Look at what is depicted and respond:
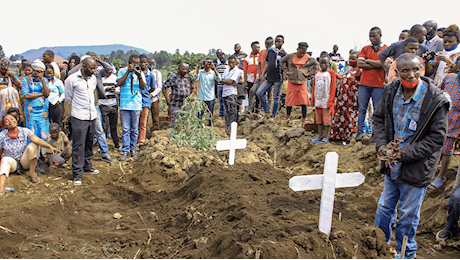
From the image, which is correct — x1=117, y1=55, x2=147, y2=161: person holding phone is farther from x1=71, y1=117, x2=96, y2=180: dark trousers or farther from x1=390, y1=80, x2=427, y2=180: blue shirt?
x1=390, y1=80, x2=427, y2=180: blue shirt

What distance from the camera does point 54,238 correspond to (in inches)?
141

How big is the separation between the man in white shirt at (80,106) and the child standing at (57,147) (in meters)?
0.88

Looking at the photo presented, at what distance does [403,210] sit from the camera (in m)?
3.04

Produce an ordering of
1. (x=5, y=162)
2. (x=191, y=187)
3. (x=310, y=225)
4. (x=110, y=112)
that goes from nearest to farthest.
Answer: (x=310, y=225)
(x=191, y=187)
(x=5, y=162)
(x=110, y=112)

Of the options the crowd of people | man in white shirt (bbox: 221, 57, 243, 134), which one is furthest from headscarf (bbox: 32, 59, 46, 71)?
man in white shirt (bbox: 221, 57, 243, 134)

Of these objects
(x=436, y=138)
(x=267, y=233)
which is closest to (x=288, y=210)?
(x=267, y=233)

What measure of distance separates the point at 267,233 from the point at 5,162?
16.4 ft

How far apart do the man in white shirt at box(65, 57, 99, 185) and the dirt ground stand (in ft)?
1.39

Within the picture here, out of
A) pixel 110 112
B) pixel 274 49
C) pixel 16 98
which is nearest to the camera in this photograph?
pixel 16 98

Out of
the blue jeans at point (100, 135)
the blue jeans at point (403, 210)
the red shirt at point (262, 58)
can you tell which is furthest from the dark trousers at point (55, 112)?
the blue jeans at point (403, 210)

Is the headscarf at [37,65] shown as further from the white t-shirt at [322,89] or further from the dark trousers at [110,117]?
the white t-shirt at [322,89]

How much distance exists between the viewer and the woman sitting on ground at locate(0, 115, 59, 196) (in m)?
5.58

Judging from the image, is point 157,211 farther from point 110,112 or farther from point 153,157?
point 110,112

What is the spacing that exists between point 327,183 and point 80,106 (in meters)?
4.62
